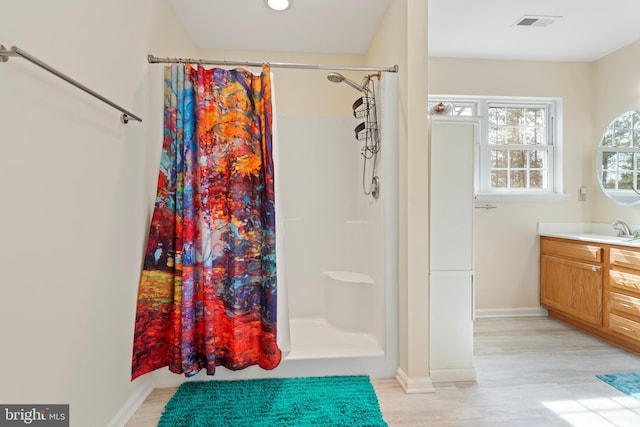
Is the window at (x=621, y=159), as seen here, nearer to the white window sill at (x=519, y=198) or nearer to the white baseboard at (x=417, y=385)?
the white window sill at (x=519, y=198)

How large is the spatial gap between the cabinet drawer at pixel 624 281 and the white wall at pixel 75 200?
329cm

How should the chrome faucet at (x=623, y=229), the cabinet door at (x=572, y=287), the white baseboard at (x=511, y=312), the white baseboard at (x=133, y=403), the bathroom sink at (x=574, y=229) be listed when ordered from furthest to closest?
the white baseboard at (x=511, y=312) < the bathroom sink at (x=574, y=229) < the chrome faucet at (x=623, y=229) < the cabinet door at (x=572, y=287) < the white baseboard at (x=133, y=403)

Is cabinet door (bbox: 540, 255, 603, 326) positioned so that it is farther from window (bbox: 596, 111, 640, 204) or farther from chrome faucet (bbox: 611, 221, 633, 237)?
window (bbox: 596, 111, 640, 204)

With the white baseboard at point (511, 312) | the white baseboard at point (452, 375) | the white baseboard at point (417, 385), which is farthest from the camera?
the white baseboard at point (511, 312)

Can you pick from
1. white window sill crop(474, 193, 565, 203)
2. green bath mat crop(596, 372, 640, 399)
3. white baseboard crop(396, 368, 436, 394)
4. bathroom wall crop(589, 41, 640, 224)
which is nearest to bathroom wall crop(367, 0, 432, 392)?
white baseboard crop(396, 368, 436, 394)

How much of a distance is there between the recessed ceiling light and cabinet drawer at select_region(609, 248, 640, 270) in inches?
118

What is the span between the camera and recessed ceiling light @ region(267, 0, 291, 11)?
7.49ft

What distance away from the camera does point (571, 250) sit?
2.98 m

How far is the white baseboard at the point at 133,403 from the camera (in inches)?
62.6

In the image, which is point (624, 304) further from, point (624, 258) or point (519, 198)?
point (519, 198)

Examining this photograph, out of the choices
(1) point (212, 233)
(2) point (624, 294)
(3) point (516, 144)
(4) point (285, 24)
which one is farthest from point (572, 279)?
(4) point (285, 24)

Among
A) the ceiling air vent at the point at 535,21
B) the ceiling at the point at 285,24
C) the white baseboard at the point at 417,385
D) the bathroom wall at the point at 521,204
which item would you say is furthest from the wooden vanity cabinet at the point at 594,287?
the ceiling at the point at 285,24

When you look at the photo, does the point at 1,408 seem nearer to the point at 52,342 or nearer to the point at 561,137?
the point at 52,342

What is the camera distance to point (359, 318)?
8.17 ft
